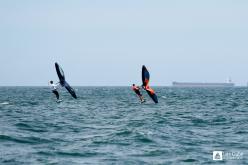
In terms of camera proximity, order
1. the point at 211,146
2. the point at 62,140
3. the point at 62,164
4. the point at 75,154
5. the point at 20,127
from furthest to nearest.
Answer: the point at 20,127 → the point at 62,140 → the point at 211,146 → the point at 75,154 → the point at 62,164

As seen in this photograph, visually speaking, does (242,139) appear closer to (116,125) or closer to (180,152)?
(180,152)

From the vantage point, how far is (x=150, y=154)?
16234 millimetres

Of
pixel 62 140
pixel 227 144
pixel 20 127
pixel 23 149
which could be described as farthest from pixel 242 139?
pixel 20 127

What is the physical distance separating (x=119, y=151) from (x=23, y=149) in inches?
132

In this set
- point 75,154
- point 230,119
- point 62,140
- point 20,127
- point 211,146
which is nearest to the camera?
point 75,154

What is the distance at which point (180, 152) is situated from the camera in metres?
16.5

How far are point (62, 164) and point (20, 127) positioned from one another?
368 inches

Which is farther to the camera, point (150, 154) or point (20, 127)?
point (20, 127)

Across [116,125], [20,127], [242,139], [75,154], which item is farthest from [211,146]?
[20,127]

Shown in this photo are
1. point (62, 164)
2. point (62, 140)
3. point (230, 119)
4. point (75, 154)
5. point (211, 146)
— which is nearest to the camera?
point (62, 164)

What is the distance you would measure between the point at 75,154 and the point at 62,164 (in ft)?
5.01

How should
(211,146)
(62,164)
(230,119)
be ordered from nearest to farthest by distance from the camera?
(62,164)
(211,146)
(230,119)

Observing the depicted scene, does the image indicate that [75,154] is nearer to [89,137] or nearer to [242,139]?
[89,137]

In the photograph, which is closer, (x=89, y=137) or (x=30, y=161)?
(x=30, y=161)
